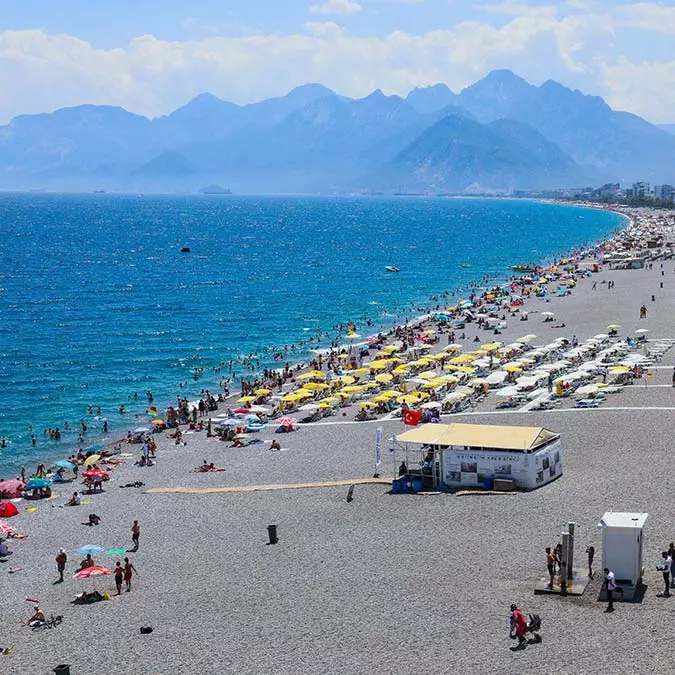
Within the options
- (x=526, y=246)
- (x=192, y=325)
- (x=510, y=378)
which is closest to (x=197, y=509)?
(x=510, y=378)

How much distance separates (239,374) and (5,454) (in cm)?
1799

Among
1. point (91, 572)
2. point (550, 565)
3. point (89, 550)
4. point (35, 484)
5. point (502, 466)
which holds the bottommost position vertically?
point (35, 484)

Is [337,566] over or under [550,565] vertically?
under

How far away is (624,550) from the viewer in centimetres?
2233

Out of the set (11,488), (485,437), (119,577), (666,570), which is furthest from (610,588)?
(11,488)

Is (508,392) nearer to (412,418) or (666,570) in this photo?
(412,418)

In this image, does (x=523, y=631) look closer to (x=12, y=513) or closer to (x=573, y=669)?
(x=573, y=669)

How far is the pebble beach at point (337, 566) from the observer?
67.5 feet

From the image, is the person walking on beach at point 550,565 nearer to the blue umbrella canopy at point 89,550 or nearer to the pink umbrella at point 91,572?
the pink umbrella at point 91,572

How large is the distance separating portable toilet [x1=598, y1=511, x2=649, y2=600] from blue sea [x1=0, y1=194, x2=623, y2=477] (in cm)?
2533

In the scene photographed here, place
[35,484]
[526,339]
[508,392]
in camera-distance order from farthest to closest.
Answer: [526,339], [508,392], [35,484]

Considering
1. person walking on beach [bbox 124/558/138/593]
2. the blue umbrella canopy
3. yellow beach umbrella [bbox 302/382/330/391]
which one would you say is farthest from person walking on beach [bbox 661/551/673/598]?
yellow beach umbrella [bbox 302/382/330/391]

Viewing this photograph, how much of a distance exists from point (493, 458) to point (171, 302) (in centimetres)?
5923

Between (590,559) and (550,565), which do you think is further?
(590,559)
